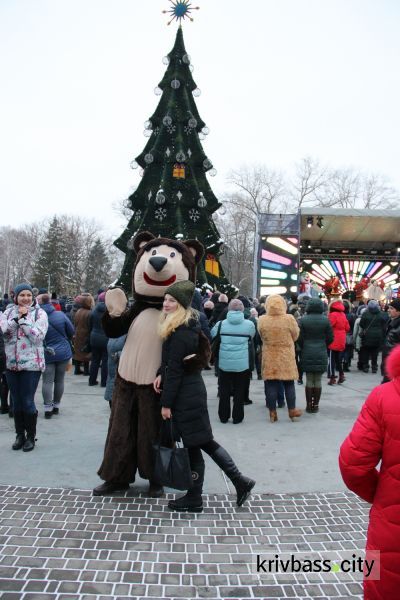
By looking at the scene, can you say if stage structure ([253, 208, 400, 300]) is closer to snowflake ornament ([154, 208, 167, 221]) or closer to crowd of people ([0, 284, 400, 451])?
snowflake ornament ([154, 208, 167, 221])

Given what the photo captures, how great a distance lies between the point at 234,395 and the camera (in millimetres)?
6727

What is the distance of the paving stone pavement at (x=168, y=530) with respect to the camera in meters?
2.80

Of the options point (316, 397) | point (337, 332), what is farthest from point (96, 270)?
point (316, 397)

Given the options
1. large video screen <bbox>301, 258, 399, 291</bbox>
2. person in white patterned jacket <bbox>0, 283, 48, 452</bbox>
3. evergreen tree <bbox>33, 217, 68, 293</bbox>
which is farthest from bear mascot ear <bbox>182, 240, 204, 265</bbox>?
evergreen tree <bbox>33, 217, 68, 293</bbox>

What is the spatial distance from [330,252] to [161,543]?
2014 centimetres

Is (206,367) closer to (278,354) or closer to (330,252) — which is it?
(278,354)

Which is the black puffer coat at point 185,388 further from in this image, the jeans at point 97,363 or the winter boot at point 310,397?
the jeans at point 97,363

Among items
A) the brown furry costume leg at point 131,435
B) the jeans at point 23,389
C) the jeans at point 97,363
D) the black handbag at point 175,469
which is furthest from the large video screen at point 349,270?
the black handbag at point 175,469

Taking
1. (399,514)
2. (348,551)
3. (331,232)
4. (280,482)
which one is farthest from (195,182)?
(399,514)

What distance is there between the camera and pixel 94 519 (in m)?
3.61

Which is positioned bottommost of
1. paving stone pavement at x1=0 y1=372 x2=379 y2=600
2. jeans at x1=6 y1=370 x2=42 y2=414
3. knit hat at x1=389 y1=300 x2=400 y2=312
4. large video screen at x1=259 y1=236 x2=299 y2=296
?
paving stone pavement at x1=0 y1=372 x2=379 y2=600

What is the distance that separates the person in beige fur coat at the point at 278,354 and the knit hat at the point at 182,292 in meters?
3.19

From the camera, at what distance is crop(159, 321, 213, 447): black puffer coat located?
374 centimetres

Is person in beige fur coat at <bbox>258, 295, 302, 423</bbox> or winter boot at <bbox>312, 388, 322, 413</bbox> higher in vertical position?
person in beige fur coat at <bbox>258, 295, 302, 423</bbox>
